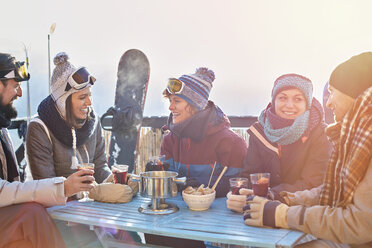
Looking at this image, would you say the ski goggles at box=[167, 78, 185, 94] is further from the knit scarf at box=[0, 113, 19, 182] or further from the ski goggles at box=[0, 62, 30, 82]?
the knit scarf at box=[0, 113, 19, 182]

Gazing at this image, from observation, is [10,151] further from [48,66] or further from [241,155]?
[48,66]

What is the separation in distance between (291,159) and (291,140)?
140mm

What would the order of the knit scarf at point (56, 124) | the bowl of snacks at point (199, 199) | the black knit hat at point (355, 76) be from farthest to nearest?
the knit scarf at point (56, 124), the bowl of snacks at point (199, 199), the black knit hat at point (355, 76)

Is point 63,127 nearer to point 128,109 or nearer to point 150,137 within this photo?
point 128,109

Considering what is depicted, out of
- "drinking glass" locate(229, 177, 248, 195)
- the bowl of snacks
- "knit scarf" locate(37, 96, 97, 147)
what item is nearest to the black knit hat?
"drinking glass" locate(229, 177, 248, 195)

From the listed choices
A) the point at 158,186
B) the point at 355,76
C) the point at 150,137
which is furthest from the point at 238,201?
the point at 150,137

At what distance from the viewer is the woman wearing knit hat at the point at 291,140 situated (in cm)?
252

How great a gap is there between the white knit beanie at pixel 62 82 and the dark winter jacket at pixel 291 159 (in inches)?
56.5

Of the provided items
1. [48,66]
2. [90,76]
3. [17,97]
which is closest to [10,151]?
[17,97]

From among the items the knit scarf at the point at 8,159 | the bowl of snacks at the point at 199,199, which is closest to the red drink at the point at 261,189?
the bowl of snacks at the point at 199,199

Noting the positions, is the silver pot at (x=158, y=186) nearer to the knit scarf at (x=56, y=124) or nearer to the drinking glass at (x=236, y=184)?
the drinking glass at (x=236, y=184)

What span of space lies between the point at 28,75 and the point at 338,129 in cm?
220

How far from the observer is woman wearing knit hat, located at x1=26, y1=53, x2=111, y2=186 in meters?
2.70

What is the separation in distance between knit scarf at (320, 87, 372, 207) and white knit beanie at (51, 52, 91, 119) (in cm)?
195
